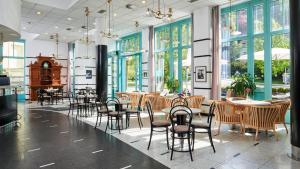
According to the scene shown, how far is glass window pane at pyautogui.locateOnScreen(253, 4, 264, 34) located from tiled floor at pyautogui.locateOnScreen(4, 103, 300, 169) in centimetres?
368

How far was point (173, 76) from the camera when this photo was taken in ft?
37.1

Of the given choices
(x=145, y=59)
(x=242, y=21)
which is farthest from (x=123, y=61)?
(x=242, y=21)

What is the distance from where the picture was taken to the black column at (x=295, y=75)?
4.04 meters

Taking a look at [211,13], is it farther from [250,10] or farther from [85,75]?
[85,75]

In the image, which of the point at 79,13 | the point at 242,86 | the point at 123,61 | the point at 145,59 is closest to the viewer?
the point at 242,86

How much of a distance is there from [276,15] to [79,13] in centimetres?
797

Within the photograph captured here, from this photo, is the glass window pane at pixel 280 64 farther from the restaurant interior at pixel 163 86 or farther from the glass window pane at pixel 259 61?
the glass window pane at pixel 259 61

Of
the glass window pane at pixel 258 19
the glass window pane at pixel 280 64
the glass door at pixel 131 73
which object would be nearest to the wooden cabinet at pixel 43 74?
the glass door at pixel 131 73

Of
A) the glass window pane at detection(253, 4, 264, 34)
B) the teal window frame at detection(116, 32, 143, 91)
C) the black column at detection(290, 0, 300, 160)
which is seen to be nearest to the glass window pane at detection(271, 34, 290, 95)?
the glass window pane at detection(253, 4, 264, 34)

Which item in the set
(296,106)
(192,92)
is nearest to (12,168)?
(296,106)

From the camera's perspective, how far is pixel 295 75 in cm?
408

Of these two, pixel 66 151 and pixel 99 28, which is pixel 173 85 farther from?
pixel 66 151

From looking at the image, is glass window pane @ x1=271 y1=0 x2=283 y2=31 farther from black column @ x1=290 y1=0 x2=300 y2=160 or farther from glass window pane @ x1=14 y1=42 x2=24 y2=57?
glass window pane @ x1=14 y1=42 x2=24 y2=57

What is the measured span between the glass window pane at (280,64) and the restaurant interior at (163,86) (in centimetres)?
3
